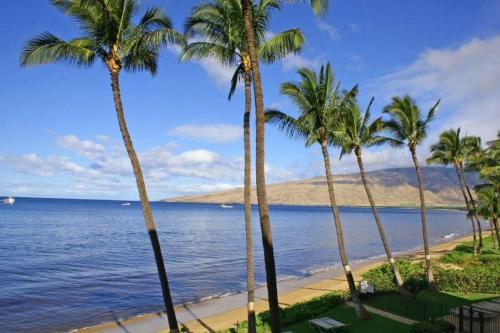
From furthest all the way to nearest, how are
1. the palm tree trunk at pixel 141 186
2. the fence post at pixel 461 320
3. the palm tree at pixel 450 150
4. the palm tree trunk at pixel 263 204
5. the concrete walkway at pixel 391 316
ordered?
the palm tree at pixel 450 150 → the concrete walkway at pixel 391 316 → the fence post at pixel 461 320 → the palm tree trunk at pixel 141 186 → the palm tree trunk at pixel 263 204

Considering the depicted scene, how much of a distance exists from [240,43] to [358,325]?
12.8m

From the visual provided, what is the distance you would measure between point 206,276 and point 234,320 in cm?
1709

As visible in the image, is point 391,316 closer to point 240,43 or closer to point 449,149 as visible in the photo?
point 240,43

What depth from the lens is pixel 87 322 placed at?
25594 millimetres

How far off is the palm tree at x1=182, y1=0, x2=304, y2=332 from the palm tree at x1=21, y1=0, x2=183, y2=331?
180 cm

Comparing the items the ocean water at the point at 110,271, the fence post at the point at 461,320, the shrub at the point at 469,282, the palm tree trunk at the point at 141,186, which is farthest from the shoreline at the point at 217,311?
the fence post at the point at 461,320

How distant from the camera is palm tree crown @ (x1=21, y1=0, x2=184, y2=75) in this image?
12.4 m

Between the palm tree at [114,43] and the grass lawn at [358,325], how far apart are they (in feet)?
27.8

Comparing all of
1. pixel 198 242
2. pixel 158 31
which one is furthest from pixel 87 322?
pixel 198 242

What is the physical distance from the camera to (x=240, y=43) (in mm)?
14727

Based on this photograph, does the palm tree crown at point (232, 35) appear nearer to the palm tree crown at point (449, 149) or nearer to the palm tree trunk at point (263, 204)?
the palm tree trunk at point (263, 204)

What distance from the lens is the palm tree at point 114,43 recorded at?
1232cm

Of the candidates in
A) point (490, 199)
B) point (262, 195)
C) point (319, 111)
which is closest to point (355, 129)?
point (319, 111)

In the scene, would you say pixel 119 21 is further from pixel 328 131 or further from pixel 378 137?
pixel 378 137
